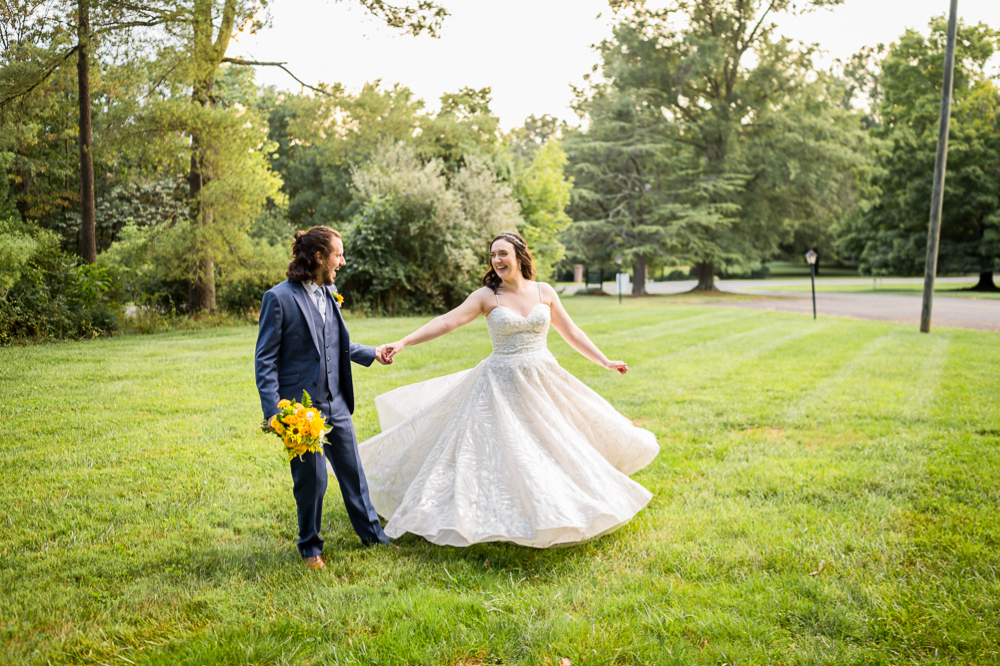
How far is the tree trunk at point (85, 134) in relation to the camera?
13.8m

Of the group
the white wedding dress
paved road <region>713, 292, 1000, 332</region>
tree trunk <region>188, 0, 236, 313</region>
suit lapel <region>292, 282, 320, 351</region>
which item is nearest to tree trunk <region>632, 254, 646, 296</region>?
paved road <region>713, 292, 1000, 332</region>

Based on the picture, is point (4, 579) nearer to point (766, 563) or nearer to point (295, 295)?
point (295, 295)

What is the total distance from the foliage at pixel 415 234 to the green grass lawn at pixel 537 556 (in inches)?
495

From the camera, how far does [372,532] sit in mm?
4148

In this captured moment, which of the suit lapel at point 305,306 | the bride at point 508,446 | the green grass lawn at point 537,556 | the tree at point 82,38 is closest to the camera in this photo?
the green grass lawn at point 537,556

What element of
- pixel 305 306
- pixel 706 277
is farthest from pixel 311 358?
pixel 706 277

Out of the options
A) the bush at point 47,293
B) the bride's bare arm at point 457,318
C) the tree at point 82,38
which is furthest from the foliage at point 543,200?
the bride's bare arm at point 457,318

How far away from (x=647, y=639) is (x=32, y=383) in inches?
337

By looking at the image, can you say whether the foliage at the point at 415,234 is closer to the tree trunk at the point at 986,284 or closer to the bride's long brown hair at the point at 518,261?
the bride's long brown hair at the point at 518,261

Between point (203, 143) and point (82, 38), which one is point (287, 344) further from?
point (203, 143)

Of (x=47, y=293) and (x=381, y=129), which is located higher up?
(x=381, y=129)

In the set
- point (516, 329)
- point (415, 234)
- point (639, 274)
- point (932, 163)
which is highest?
point (932, 163)

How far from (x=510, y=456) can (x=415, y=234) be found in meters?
17.4

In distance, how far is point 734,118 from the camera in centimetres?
3516
